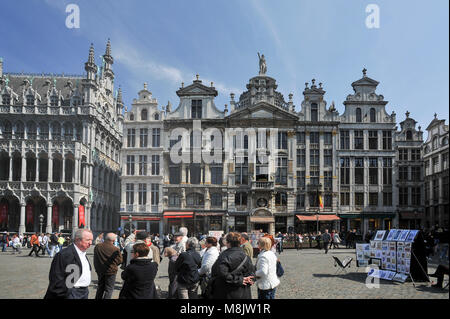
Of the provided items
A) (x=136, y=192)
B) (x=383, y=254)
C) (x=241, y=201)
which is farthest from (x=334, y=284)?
(x=136, y=192)

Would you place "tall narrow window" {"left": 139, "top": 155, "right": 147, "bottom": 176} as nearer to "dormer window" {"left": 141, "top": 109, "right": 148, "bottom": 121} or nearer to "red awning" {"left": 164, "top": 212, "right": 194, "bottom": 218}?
"dormer window" {"left": 141, "top": 109, "right": 148, "bottom": 121}

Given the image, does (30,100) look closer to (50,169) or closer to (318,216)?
(50,169)

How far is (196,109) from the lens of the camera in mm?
45625

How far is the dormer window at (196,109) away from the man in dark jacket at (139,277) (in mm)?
39324

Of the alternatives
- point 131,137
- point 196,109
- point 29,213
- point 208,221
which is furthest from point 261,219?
point 29,213

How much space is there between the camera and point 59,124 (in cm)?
4853

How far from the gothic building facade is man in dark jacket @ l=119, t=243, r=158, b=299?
37843mm

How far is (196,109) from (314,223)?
1832cm

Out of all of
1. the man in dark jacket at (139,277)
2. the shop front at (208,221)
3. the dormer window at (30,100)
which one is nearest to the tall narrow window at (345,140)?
the shop front at (208,221)

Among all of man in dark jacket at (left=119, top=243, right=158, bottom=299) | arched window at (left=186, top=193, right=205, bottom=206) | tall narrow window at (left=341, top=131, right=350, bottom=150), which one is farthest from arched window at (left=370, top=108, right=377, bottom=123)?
man in dark jacket at (left=119, top=243, right=158, bottom=299)

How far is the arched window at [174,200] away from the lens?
4459 centimetres

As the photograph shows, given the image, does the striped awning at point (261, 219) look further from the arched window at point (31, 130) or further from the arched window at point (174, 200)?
the arched window at point (31, 130)

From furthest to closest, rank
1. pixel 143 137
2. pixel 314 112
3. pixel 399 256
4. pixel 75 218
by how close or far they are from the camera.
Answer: pixel 143 137 < pixel 314 112 < pixel 75 218 < pixel 399 256

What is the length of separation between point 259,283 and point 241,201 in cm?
3677
